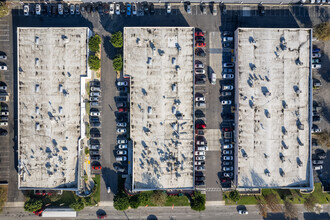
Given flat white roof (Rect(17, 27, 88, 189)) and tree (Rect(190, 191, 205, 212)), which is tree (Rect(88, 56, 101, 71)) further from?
tree (Rect(190, 191, 205, 212))

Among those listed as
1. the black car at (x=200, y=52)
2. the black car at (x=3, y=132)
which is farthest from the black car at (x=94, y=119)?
the black car at (x=200, y=52)

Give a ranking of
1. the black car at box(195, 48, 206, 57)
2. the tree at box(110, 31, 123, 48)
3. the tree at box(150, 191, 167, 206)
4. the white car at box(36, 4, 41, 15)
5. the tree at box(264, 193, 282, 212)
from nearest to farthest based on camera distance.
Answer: the tree at box(110, 31, 123, 48), the tree at box(150, 191, 167, 206), the tree at box(264, 193, 282, 212), the white car at box(36, 4, 41, 15), the black car at box(195, 48, 206, 57)

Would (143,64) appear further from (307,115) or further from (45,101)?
(307,115)

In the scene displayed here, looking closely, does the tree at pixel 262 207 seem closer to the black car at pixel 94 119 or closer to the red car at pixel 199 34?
the red car at pixel 199 34

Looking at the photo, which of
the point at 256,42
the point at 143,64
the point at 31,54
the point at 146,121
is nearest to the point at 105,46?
the point at 143,64

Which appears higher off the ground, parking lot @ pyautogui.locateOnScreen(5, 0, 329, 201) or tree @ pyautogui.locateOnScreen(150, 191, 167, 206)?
parking lot @ pyautogui.locateOnScreen(5, 0, 329, 201)

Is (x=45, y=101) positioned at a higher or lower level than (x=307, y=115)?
higher

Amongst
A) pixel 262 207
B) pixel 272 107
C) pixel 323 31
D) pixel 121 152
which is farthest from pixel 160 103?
pixel 323 31

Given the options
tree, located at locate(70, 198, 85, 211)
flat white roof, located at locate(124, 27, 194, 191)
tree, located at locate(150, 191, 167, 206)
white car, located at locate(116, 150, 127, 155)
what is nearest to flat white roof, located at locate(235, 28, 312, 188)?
flat white roof, located at locate(124, 27, 194, 191)
